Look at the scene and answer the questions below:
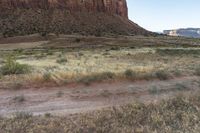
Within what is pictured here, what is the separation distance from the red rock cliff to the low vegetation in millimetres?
91455

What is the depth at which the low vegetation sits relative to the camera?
880 centimetres

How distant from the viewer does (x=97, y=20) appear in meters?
108

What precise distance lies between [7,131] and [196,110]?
483cm

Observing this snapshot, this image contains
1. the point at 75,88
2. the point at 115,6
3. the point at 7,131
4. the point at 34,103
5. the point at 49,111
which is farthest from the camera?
the point at 115,6

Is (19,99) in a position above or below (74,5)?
below

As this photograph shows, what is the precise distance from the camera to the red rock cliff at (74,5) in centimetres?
10138

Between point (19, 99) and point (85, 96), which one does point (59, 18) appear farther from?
point (19, 99)

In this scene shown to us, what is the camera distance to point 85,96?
1338cm

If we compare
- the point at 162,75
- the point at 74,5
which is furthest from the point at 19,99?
the point at 74,5

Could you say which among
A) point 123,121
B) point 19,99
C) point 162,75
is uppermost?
point 123,121

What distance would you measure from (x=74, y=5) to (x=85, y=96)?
10268 cm

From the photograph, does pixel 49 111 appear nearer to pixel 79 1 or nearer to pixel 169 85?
pixel 169 85

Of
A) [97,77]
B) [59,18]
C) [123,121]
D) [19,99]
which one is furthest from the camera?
[59,18]

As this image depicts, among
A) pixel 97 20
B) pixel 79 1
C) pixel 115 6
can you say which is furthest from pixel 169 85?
pixel 115 6
